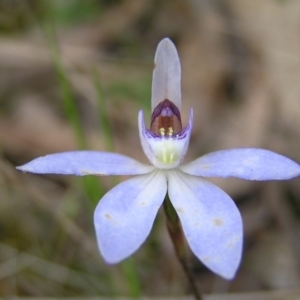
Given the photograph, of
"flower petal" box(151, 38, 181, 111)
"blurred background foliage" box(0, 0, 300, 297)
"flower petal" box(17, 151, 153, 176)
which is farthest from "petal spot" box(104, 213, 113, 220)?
"blurred background foliage" box(0, 0, 300, 297)

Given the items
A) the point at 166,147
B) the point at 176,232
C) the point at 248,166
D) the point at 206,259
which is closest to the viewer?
the point at 206,259

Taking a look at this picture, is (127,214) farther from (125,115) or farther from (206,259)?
(125,115)

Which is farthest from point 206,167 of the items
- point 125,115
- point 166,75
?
point 125,115

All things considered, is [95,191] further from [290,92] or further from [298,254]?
[290,92]

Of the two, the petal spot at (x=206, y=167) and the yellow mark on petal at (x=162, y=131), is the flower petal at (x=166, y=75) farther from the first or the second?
the petal spot at (x=206, y=167)

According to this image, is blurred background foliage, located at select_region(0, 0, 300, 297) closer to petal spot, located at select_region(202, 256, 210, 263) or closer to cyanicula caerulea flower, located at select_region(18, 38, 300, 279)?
cyanicula caerulea flower, located at select_region(18, 38, 300, 279)

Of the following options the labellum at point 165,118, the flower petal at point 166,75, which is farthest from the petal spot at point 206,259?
the flower petal at point 166,75

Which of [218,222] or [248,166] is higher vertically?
[248,166]
